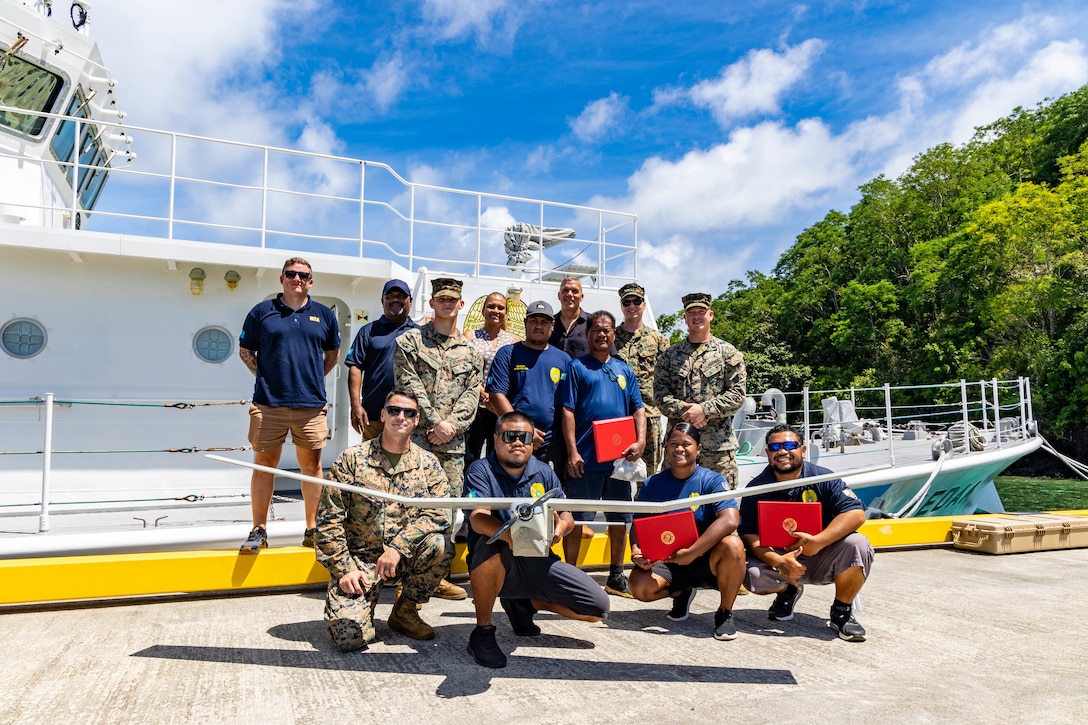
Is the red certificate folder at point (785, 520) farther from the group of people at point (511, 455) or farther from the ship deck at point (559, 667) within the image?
the ship deck at point (559, 667)

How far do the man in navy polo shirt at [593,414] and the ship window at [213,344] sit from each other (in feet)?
13.0

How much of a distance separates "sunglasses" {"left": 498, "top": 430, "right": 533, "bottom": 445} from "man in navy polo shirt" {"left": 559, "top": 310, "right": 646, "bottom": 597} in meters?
0.87

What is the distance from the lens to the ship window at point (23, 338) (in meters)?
6.14

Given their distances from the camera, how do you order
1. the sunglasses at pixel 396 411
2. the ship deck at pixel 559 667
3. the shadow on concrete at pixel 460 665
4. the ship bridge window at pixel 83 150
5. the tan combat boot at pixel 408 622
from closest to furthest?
the ship deck at pixel 559 667 → the shadow on concrete at pixel 460 665 → the sunglasses at pixel 396 411 → the tan combat boot at pixel 408 622 → the ship bridge window at pixel 83 150

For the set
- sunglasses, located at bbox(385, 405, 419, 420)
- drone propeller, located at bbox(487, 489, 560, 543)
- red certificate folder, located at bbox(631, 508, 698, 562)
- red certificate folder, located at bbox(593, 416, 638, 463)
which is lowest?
red certificate folder, located at bbox(631, 508, 698, 562)

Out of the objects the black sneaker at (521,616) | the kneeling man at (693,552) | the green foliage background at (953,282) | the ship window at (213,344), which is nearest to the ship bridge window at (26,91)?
the ship window at (213,344)

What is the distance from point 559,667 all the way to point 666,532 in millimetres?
891

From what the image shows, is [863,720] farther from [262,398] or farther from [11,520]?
[11,520]

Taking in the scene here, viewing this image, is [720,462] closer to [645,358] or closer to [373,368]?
[645,358]

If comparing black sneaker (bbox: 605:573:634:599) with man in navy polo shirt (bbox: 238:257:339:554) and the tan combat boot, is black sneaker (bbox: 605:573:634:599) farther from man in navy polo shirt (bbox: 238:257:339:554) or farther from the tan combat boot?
man in navy polo shirt (bbox: 238:257:339:554)

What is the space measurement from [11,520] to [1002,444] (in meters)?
13.7

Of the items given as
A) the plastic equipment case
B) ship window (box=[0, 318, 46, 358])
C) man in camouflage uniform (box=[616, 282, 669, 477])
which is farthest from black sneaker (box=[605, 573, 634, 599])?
ship window (box=[0, 318, 46, 358])

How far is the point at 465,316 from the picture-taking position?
25.0 ft

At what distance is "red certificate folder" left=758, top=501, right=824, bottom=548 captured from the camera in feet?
12.2
